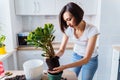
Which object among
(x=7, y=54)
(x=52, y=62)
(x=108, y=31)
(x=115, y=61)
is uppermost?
(x=108, y=31)

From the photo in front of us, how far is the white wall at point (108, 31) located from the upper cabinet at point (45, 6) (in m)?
0.26

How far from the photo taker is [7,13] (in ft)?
7.81

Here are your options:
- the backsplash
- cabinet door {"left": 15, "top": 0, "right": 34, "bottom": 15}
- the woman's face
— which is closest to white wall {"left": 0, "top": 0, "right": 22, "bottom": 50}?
cabinet door {"left": 15, "top": 0, "right": 34, "bottom": 15}

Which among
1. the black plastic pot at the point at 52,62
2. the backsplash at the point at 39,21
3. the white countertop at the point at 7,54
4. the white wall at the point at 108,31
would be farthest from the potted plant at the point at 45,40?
the backsplash at the point at 39,21

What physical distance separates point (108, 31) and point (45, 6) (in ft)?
3.60

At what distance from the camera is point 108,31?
2.36 m

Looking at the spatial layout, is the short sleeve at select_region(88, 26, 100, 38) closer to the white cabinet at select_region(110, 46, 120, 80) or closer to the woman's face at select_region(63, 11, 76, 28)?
the woman's face at select_region(63, 11, 76, 28)

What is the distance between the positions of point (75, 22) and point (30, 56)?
146 centimetres

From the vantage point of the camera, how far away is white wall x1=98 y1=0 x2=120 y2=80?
7.51ft

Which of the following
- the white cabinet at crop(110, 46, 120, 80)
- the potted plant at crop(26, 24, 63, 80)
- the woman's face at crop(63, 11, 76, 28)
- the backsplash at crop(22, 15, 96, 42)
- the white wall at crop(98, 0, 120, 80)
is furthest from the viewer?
the backsplash at crop(22, 15, 96, 42)

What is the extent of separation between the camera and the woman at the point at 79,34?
1312mm

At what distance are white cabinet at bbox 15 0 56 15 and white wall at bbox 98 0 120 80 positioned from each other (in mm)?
837

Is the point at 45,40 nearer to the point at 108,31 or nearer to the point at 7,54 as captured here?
the point at 7,54

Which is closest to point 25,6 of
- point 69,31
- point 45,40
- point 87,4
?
point 87,4
